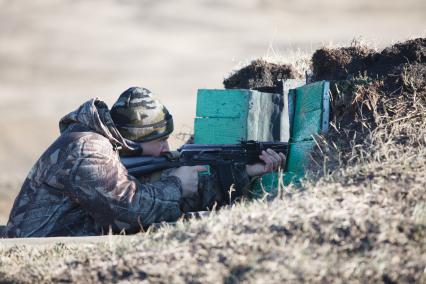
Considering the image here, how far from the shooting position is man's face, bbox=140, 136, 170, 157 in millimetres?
7672

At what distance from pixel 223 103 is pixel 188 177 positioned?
2.26 metres

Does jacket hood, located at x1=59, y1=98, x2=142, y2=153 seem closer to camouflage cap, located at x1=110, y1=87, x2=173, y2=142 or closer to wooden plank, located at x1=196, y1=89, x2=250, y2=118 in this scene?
camouflage cap, located at x1=110, y1=87, x2=173, y2=142

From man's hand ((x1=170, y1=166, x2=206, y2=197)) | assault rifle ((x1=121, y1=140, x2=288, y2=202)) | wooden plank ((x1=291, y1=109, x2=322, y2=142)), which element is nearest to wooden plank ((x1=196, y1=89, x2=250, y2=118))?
wooden plank ((x1=291, y1=109, x2=322, y2=142))

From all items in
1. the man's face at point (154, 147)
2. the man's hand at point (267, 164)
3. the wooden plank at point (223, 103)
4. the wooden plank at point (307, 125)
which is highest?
the wooden plank at point (223, 103)

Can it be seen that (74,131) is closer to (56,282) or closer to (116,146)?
(116,146)

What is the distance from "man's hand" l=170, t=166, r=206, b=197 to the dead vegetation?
133 cm

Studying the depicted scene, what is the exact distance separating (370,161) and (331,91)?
Answer: 188 centimetres

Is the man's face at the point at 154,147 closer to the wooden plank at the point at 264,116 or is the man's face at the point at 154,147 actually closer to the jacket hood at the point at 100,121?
the jacket hood at the point at 100,121

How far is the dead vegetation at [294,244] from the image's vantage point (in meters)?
4.65

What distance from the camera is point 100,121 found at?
23.9 ft

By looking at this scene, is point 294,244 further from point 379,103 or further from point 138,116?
point 379,103

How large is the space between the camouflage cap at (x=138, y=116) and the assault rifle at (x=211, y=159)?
21cm

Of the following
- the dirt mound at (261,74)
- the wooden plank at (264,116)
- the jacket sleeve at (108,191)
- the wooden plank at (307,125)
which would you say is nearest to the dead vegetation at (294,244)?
the jacket sleeve at (108,191)

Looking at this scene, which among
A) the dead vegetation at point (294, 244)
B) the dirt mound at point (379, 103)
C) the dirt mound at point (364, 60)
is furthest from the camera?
the dirt mound at point (364, 60)
